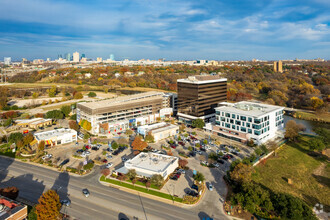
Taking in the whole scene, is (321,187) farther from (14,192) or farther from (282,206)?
(14,192)

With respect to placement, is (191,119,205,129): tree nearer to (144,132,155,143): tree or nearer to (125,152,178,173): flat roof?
(144,132,155,143): tree

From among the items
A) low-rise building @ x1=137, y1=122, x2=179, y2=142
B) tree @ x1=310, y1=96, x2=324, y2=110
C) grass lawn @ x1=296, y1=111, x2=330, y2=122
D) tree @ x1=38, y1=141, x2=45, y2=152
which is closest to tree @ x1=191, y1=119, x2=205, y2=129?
low-rise building @ x1=137, y1=122, x2=179, y2=142

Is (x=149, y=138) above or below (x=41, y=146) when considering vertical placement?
above

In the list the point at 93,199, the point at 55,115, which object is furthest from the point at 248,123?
the point at 55,115

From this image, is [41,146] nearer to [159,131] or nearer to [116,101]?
[116,101]

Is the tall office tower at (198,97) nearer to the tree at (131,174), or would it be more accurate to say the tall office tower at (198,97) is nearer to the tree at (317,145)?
the tree at (317,145)

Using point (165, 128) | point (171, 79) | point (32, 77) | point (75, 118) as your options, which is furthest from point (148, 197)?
point (32, 77)
